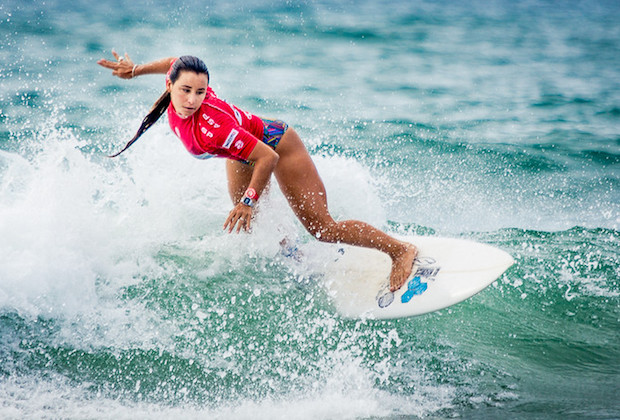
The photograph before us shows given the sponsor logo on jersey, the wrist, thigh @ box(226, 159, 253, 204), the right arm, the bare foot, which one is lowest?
the bare foot

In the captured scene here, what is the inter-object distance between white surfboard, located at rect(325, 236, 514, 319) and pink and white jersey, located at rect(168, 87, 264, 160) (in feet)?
4.10

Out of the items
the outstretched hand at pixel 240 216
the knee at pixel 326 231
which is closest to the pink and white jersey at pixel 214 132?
the outstretched hand at pixel 240 216

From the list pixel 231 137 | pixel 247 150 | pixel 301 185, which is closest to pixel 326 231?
pixel 301 185

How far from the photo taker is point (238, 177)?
451 centimetres

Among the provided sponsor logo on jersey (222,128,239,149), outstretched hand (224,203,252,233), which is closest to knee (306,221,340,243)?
outstretched hand (224,203,252,233)

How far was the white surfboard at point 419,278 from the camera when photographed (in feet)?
13.3

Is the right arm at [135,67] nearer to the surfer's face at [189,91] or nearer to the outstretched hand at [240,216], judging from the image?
the surfer's face at [189,91]

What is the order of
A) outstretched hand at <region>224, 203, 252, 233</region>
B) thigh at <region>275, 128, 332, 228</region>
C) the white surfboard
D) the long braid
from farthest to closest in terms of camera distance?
thigh at <region>275, 128, 332, 228</region>, the white surfboard, the long braid, outstretched hand at <region>224, 203, 252, 233</region>

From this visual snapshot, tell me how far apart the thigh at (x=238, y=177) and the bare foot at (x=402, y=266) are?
1171 mm

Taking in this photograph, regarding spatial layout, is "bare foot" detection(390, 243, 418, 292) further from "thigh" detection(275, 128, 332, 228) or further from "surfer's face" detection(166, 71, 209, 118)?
"surfer's face" detection(166, 71, 209, 118)

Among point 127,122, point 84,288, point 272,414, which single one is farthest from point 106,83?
point 272,414

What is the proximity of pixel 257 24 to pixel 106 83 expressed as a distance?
21.9ft

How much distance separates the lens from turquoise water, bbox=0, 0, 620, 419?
362cm

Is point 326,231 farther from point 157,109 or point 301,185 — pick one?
point 157,109
